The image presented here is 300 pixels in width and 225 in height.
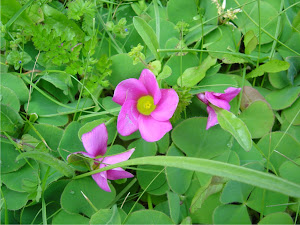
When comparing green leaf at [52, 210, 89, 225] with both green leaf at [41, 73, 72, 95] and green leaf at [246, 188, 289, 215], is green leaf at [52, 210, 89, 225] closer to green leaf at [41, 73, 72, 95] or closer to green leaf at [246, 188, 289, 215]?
green leaf at [41, 73, 72, 95]

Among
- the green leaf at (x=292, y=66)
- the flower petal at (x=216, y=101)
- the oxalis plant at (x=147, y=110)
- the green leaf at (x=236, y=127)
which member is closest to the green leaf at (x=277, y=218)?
the oxalis plant at (x=147, y=110)

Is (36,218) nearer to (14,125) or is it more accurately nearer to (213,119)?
(14,125)

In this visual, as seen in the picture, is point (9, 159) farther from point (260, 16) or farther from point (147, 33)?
point (260, 16)

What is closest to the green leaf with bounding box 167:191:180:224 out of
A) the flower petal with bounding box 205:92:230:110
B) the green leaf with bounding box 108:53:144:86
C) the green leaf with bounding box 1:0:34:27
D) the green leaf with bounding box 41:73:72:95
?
the flower petal with bounding box 205:92:230:110

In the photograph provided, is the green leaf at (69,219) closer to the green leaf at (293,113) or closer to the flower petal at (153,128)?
the flower petal at (153,128)

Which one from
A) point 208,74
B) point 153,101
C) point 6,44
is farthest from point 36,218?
point 208,74

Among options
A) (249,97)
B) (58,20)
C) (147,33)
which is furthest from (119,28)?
(249,97)
